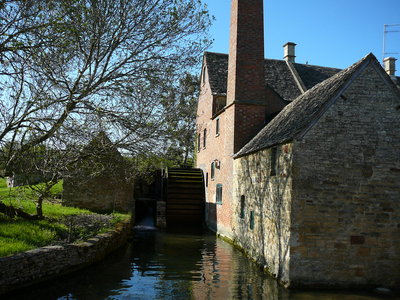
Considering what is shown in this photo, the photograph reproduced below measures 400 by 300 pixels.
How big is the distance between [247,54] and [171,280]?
9875mm

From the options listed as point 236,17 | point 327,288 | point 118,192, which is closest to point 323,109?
point 327,288

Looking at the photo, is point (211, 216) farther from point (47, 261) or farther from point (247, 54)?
point (47, 261)

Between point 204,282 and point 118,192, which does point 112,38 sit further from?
point 118,192

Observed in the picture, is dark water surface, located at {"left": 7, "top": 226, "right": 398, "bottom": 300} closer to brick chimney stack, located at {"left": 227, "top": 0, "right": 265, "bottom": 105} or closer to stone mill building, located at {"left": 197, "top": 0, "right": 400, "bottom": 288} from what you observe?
stone mill building, located at {"left": 197, "top": 0, "right": 400, "bottom": 288}

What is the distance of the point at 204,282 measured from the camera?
339 inches

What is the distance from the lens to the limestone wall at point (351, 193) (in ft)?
26.8

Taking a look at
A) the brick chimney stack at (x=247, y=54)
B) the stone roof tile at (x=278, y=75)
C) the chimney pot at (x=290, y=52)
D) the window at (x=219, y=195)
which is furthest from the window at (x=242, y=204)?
the chimney pot at (x=290, y=52)

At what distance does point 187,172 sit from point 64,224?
10775mm

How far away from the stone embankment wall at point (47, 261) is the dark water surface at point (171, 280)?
0.62 ft

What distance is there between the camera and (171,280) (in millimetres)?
8703

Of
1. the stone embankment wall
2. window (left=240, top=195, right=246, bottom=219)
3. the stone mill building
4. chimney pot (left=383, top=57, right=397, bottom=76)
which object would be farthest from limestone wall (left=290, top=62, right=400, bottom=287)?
chimney pot (left=383, top=57, right=397, bottom=76)

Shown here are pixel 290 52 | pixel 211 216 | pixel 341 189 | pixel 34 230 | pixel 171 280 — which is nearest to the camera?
pixel 341 189

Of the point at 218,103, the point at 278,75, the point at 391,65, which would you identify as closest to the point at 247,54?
the point at 218,103

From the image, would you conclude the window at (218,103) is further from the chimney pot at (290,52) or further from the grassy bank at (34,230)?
the grassy bank at (34,230)
